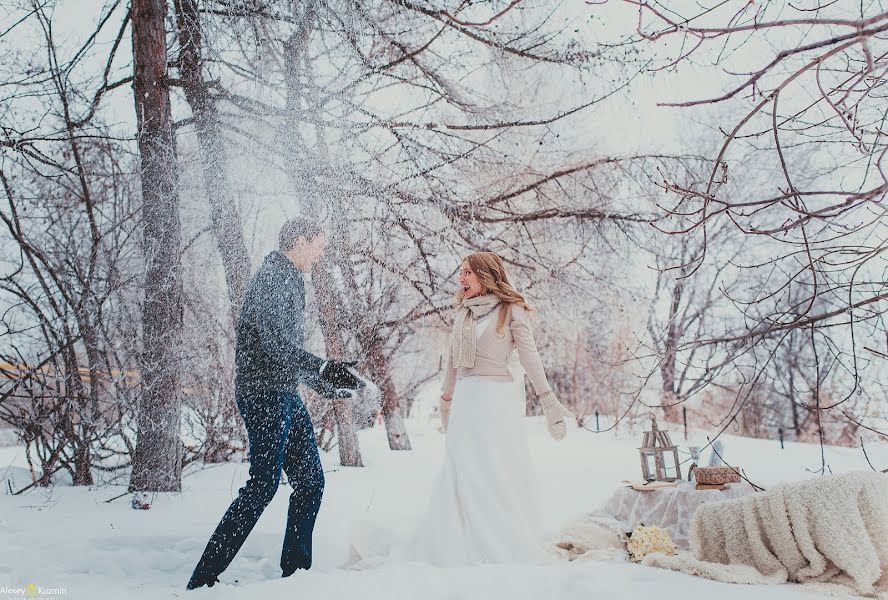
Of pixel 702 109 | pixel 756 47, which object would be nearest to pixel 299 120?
pixel 756 47

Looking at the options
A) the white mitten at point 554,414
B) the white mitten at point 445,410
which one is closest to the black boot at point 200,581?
the white mitten at point 445,410

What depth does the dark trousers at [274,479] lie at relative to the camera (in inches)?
79.4

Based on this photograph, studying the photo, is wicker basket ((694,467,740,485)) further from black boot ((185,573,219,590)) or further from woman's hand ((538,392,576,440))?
black boot ((185,573,219,590))

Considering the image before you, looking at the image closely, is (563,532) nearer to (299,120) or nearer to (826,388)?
(299,120)

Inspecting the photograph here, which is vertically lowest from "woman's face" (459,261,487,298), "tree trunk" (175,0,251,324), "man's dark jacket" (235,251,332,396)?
"man's dark jacket" (235,251,332,396)

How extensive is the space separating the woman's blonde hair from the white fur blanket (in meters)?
0.96

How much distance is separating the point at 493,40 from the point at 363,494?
2378 millimetres

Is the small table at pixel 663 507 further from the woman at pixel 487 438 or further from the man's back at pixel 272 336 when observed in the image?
the man's back at pixel 272 336

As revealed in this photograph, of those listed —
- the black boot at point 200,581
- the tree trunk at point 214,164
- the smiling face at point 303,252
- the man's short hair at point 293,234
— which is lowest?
the black boot at point 200,581

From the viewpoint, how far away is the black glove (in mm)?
2195

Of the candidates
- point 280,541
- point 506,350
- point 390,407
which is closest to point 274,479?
point 280,541

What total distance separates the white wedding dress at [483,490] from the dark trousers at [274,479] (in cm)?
36

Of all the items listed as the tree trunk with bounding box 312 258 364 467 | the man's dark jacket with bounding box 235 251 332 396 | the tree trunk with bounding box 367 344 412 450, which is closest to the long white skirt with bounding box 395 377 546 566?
the man's dark jacket with bounding box 235 251 332 396

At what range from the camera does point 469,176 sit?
3695 millimetres
